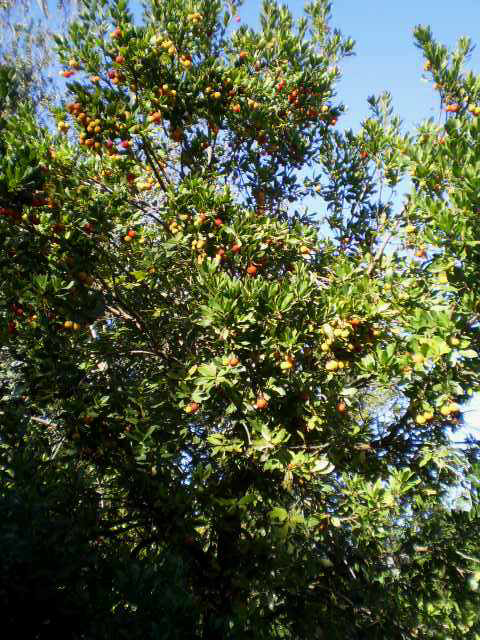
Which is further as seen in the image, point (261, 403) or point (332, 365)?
point (332, 365)

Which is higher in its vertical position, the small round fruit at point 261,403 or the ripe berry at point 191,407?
the ripe berry at point 191,407

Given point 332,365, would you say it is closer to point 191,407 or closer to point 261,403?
point 261,403

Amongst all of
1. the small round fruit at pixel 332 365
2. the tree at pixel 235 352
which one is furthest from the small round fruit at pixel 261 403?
the small round fruit at pixel 332 365

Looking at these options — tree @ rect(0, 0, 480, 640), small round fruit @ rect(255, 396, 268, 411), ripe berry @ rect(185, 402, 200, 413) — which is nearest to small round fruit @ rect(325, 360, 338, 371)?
tree @ rect(0, 0, 480, 640)

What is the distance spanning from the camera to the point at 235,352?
171 inches

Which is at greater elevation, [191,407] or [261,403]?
[191,407]

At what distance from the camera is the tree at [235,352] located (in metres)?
4.05

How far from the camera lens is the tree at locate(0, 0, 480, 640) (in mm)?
4047

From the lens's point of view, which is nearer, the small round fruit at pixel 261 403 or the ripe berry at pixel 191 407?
the small round fruit at pixel 261 403

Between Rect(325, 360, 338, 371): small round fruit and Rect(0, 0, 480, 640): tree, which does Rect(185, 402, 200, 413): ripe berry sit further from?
Rect(325, 360, 338, 371): small round fruit

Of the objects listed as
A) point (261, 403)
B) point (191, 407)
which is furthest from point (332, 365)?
point (191, 407)

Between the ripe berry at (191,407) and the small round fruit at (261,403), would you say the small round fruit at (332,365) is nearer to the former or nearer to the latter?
the small round fruit at (261,403)

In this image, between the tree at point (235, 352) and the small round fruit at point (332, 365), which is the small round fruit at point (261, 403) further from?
the small round fruit at point (332, 365)

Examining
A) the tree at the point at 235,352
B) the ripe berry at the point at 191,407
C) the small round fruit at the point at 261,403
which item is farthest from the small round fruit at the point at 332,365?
the ripe berry at the point at 191,407
